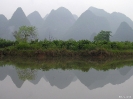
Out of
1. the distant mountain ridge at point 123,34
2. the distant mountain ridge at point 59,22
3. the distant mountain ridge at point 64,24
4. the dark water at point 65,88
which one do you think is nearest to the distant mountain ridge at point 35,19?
the distant mountain ridge at point 64,24

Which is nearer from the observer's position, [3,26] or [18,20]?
[3,26]

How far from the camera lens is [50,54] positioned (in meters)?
12.4

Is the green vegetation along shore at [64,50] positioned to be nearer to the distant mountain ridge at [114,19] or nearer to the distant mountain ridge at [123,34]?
the distant mountain ridge at [123,34]

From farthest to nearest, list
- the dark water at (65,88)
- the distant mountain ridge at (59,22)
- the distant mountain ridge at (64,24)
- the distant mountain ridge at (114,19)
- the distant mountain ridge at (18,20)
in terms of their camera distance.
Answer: the distant mountain ridge at (114,19) < the distant mountain ridge at (59,22) < the distant mountain ridge at (18,20) < the distant mountain ridge at (64,24) < the dark water at (65,88)

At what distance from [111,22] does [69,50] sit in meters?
54.3

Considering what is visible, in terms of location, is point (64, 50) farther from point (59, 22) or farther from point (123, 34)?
point (59, 22)

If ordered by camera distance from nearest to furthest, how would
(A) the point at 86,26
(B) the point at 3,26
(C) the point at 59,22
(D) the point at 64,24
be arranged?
(B) the point at 3,26 < (A) the point at 86,26 < (D) the point at 64,24 < (C) the point at 59,22

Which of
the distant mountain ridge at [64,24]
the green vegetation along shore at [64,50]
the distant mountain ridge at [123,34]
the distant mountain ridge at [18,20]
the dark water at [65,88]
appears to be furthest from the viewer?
the distant mountain ridge at [18,20]

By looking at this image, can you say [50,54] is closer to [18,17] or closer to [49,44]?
[49,44]

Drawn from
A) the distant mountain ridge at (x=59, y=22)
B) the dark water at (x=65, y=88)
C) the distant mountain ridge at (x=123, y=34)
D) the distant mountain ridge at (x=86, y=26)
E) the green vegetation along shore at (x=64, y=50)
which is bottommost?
the dark water at (x=65, y=88)

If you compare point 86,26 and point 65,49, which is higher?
point 86,26

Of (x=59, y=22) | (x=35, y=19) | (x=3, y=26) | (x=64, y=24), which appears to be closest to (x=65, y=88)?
(x=3, y=26)

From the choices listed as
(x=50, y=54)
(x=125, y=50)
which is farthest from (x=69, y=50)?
(x=125, y=50)

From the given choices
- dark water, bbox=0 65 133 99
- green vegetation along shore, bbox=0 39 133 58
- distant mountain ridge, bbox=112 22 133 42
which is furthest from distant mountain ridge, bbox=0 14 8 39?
dark water, bbox=0 65 133 99
